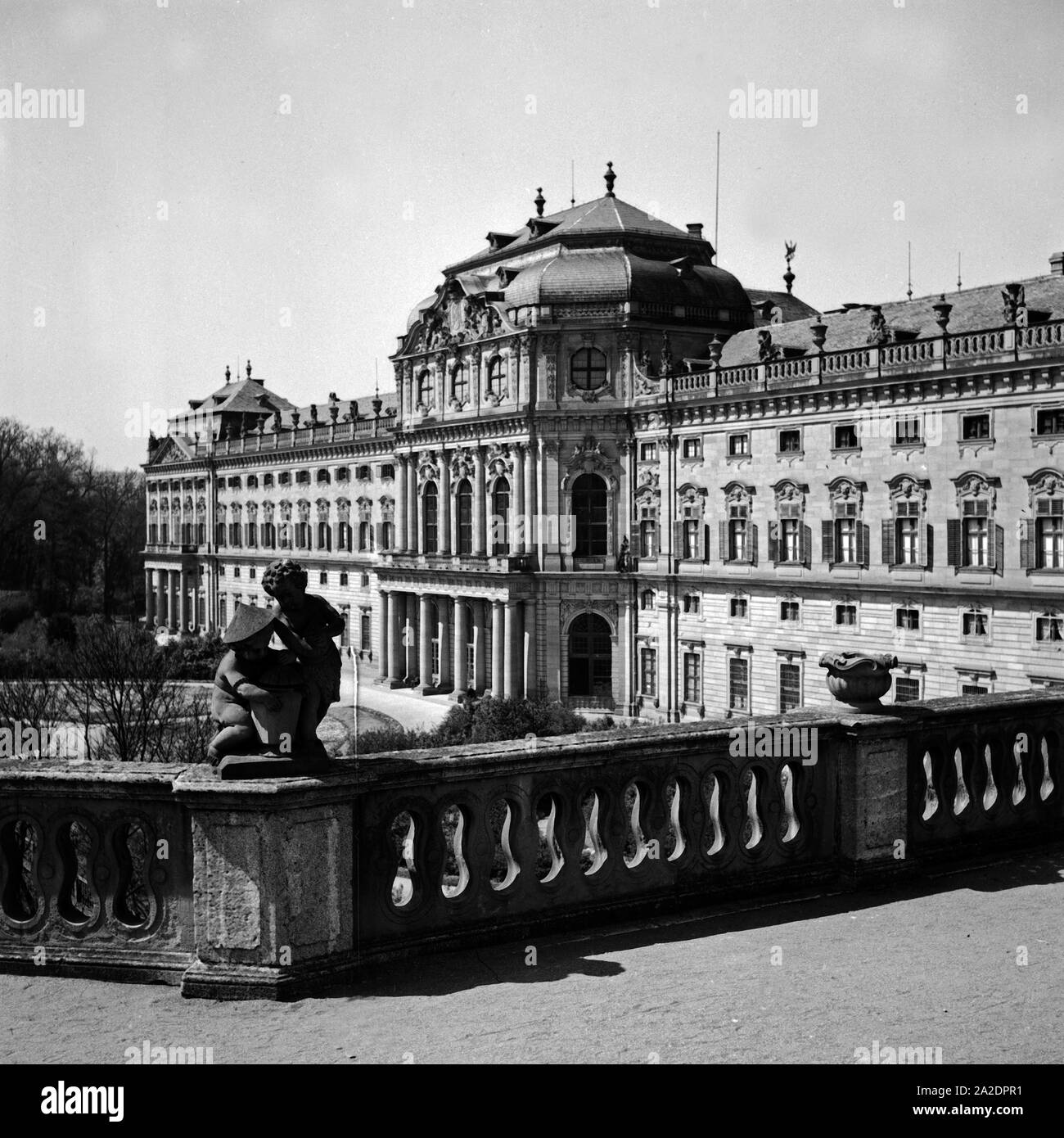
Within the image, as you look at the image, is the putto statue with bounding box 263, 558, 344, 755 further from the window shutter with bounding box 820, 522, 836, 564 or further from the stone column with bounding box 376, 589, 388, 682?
the stone column with bounding box 376, 589, 388, 682

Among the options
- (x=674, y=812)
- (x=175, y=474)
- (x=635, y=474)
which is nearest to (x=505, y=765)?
(x=674, y=812)

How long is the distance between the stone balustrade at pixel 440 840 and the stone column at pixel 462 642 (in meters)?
54.9

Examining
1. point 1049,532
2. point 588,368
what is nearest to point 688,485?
point 588,368

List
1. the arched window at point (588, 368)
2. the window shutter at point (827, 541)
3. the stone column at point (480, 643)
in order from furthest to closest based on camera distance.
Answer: the stone column at point (480, 643) → the arched window at point (588, 368) → the window shutter at point (827, 541)

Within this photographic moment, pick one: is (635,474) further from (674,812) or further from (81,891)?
(674,812)

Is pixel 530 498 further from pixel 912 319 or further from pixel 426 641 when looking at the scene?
pixel 912 319

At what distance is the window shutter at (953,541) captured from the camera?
141 ft

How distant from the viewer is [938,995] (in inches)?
287

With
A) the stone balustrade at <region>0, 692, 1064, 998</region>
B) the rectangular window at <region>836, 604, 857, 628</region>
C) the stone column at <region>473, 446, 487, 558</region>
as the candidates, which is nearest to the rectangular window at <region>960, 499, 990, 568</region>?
the rectangular window at <region>836, 604, 857, 628</region>

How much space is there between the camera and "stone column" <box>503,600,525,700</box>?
200 ft

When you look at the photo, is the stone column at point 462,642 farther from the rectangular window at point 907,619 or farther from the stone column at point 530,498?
the rectangular window at point 907,619

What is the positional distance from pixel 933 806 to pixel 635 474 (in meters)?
48.2

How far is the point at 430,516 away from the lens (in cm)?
7081

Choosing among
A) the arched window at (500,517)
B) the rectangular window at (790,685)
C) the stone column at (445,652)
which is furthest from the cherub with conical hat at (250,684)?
the stone column at (445,652)
